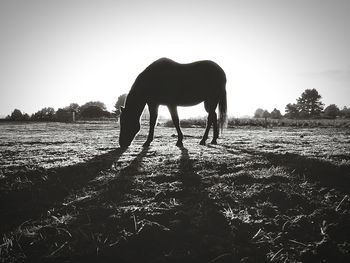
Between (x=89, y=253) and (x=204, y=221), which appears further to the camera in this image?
(x=204, y=221)

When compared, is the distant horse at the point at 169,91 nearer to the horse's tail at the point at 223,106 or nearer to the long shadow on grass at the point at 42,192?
the horse's tail at the point at 223,106

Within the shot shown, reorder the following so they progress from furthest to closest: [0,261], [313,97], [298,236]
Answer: [313,97]
[298,236]
[0,261]

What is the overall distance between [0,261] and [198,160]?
3.60 metres

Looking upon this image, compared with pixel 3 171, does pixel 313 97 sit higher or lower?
higher

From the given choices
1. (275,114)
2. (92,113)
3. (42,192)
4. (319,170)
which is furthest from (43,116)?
(275,114)

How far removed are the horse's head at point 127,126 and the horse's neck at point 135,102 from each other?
0.38 ft

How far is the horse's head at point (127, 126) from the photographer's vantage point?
753 centimetres

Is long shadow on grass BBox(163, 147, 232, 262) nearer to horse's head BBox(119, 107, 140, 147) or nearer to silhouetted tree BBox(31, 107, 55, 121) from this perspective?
horse's head BBox(119, 107, 140, 147)

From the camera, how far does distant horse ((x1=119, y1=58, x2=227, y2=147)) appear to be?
768 cm

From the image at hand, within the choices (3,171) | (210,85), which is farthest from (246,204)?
(210,85)

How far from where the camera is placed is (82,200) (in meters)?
3.06

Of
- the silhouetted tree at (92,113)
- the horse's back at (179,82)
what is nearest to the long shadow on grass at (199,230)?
the horse's back at (179,82)

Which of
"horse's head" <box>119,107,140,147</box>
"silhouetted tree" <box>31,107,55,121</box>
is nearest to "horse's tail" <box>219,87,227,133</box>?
"horse's head" <box>119,107,140,147</box>

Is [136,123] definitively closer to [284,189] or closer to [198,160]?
[198,160]
